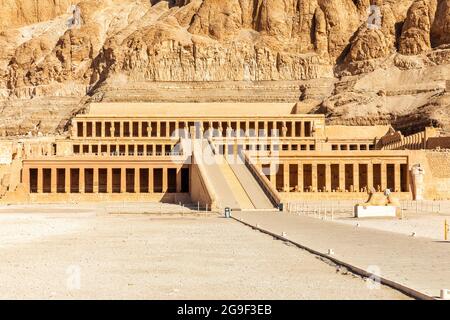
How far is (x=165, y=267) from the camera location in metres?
22.0

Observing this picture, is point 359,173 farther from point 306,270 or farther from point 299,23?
point 299,23

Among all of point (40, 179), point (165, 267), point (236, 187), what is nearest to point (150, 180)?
point (40, 179)

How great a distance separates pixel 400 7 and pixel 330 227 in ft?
377

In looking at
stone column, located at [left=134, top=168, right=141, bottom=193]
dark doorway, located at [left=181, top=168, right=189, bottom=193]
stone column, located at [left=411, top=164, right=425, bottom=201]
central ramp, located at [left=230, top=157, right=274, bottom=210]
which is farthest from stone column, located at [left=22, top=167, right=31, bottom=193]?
stone column, located at [left=411, top=164, right=425, bottom=201]

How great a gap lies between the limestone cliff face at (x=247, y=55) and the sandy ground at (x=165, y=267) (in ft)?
287

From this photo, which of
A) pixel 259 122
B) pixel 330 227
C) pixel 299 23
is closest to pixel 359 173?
pixel 259 122

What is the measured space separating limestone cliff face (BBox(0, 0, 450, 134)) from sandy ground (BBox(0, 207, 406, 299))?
87336mm

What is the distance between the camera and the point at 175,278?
1967cm

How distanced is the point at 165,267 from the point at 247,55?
117m

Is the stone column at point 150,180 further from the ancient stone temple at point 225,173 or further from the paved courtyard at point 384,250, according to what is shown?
the paved courtyard at point 384,250

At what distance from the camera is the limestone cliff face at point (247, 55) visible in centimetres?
12581

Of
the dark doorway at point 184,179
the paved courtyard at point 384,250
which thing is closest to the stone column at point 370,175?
the dark doorway at point 184,179

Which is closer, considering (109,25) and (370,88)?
(370,88)

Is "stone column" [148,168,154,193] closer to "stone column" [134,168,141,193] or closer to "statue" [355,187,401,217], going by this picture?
"stone column" [134,168,141,193]
